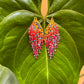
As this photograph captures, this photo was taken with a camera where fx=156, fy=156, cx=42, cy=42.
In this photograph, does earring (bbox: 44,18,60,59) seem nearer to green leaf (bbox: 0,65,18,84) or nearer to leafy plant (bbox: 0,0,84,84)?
leafy plant (bbox: 0,0,84,84)

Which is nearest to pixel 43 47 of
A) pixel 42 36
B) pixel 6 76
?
pixel 42 36

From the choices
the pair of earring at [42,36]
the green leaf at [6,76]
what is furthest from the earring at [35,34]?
the green leaf at [6,76]

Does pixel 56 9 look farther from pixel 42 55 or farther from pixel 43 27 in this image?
pixel 42 55

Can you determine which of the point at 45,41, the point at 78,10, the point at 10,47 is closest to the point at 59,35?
the point at 45,41

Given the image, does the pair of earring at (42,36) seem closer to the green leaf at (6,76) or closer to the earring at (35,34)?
the earring at (35,34)

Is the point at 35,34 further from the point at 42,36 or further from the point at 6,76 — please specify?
the point at 6,76

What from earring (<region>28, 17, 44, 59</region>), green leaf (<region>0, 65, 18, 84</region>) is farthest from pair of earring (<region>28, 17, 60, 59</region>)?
green leaf (<region>0, 65, 18, 84</region>)

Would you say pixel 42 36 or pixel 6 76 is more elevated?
pixel 42 36
